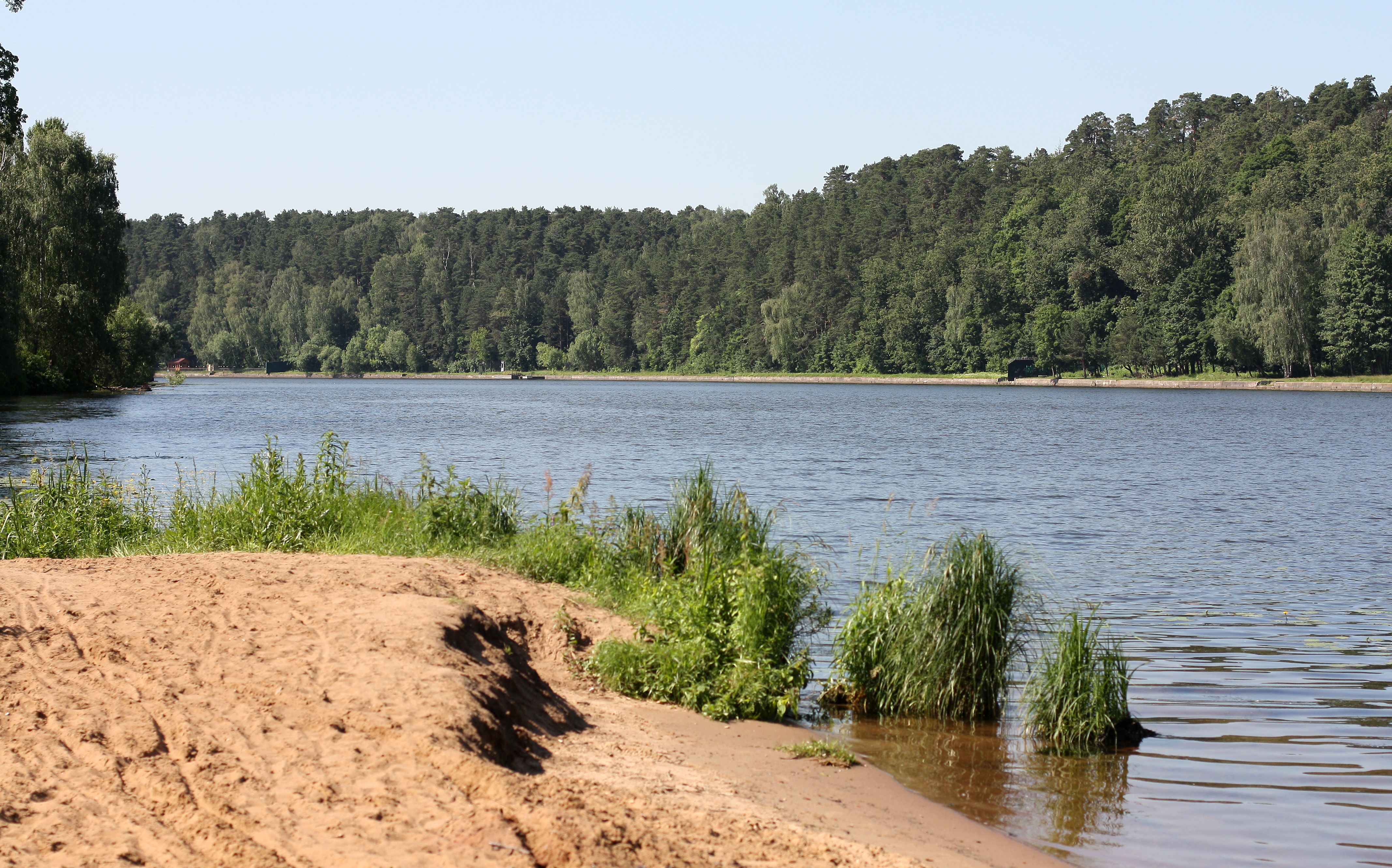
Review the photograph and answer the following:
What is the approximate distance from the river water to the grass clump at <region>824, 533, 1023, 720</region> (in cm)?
37

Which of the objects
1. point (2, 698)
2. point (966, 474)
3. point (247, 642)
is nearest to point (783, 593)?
point (247, 642)

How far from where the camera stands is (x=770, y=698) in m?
9.77

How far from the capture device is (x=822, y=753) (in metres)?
8.71

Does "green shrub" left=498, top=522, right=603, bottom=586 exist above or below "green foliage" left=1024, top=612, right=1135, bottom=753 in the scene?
above

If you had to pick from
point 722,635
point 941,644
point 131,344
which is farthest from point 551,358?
point 722,635

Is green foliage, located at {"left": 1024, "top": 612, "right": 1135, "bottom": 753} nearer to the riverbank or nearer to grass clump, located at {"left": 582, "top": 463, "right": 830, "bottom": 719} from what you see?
grass clump, located at {"left": 582, "top": 463, "right": 830, "bottom": 719}

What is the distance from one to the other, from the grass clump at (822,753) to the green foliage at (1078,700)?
2061mm

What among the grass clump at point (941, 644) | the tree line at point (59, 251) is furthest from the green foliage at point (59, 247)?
the grass clump at point (941, 644)

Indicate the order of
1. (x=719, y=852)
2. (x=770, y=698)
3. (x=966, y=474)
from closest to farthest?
(x=719, y=852), (x=770, y=698), (x=966, y=474)

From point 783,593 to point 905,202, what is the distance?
15870 cm

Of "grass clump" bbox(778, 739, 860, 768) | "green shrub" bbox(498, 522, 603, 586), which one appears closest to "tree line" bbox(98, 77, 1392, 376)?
"green shrub" bbox(498, 522, 603, 586)

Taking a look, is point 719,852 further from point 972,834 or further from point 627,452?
point 627,452

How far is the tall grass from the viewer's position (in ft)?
32.7

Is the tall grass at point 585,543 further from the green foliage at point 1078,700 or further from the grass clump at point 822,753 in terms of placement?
the green foliage at point 1078,700
